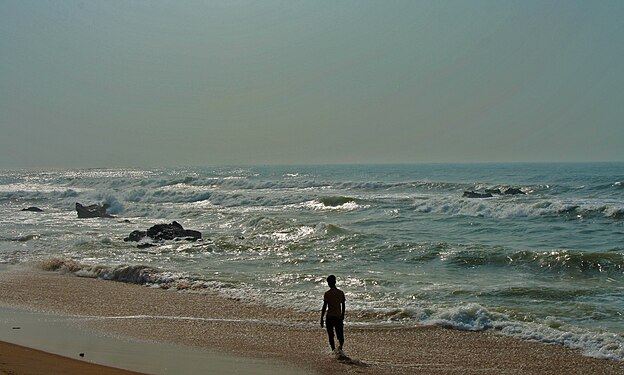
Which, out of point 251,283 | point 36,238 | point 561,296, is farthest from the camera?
point 36,238

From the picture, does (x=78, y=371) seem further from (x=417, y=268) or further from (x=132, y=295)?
(x=417, y=268)

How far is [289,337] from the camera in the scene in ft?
34.8

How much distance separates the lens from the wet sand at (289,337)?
8914mm

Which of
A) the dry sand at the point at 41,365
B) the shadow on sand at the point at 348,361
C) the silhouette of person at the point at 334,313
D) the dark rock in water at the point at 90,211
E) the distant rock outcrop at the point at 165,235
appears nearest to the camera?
the dry sand at the point at 41,365

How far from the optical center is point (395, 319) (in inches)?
464

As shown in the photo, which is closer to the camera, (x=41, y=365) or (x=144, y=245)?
(x=41, y=365)

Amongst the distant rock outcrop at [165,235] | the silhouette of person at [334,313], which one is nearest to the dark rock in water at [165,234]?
the distant rock outcrop at [165,235]

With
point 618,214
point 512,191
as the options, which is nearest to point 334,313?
point 618,214

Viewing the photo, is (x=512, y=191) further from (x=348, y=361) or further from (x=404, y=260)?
(x=348, y=361)

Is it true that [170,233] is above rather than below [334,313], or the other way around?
below

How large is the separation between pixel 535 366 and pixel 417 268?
8.32 m

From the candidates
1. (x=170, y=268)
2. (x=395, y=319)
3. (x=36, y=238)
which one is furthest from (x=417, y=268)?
(x=36, y=238)

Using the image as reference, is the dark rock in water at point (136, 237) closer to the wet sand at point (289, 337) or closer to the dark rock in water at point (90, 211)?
the wet sand at point (289, 337)

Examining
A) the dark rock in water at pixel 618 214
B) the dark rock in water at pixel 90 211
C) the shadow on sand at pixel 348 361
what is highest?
the dark rock in water at pixel 618 214
